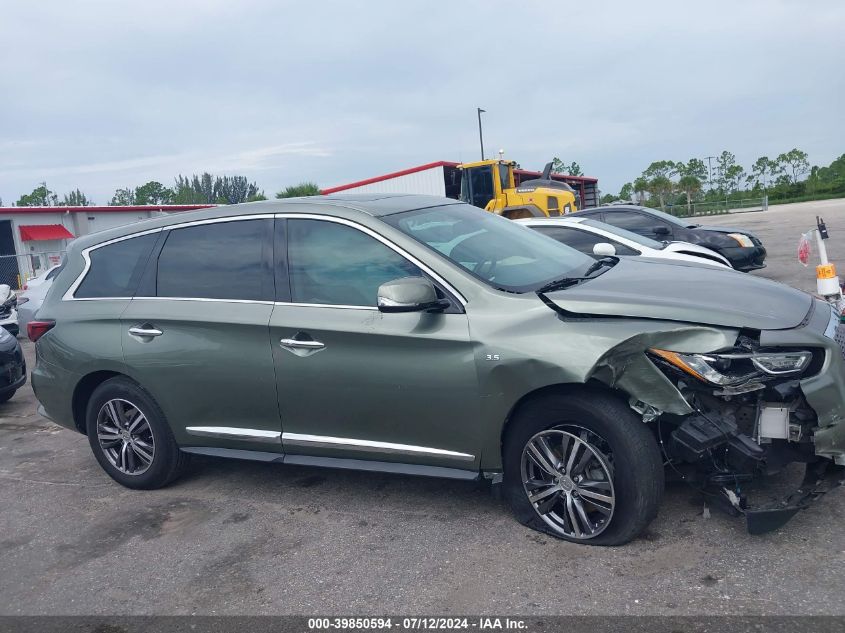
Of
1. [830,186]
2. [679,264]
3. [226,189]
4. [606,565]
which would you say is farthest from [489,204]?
[830,186]

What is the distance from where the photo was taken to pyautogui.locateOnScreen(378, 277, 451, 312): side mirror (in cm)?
372

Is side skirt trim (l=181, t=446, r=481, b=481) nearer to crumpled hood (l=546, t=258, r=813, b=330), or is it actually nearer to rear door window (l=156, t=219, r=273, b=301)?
rear door window (l=156, t=219, r=273, b=301)

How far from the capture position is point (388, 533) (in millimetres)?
4039

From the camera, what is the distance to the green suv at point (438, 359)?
3.38 m

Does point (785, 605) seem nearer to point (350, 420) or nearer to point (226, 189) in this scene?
point (350, 420)

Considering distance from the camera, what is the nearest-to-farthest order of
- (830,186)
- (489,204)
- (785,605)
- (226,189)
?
1. (785,605)
2. (226,189)
3. (489,204)
4. (830,186)

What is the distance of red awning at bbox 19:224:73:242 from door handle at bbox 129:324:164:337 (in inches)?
1463

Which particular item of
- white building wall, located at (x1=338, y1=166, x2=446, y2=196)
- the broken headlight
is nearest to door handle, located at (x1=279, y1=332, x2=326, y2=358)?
the broken headlight

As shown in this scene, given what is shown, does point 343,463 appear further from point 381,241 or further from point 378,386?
point 381,241

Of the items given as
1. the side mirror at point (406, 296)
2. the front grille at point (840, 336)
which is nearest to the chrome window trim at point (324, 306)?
the side mirror at point (406, 296)

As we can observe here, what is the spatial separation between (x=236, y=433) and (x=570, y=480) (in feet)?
6.68

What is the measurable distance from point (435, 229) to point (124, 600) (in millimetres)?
2484

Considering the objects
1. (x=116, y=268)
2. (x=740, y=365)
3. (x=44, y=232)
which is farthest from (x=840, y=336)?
(x=44, y=232)

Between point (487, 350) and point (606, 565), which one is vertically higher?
point (487, 350)
